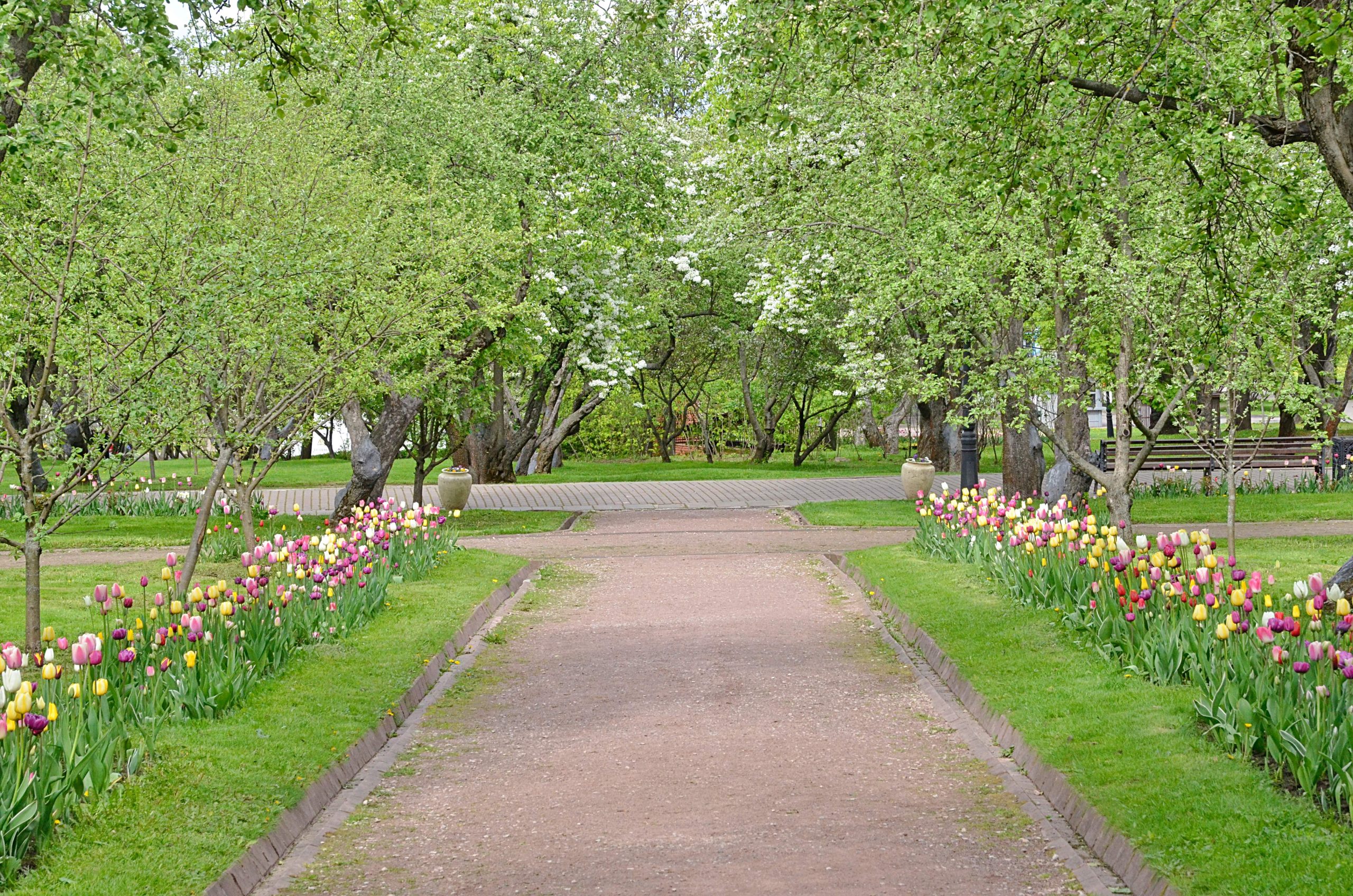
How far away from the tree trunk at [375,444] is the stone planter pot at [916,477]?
31.7 ft

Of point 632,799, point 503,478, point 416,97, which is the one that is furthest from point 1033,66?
point 503,478

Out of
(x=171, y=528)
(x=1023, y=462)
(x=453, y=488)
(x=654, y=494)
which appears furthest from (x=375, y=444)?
(x=1023, y=462)

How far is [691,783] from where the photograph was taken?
7.76m

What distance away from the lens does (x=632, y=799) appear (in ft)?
24.4

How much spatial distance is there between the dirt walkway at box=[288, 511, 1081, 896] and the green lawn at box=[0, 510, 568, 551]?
8.86 m

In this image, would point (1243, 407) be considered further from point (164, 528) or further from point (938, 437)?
point (164, 528)

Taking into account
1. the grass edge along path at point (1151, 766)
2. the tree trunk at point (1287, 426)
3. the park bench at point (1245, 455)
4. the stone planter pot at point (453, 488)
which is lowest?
the grass edge along path at point (1151, 766)

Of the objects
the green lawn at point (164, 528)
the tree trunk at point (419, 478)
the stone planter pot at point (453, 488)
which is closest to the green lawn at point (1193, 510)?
the green lawn at point (164, 528)

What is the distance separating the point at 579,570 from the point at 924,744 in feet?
29.4

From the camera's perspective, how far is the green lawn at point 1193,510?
20.9m

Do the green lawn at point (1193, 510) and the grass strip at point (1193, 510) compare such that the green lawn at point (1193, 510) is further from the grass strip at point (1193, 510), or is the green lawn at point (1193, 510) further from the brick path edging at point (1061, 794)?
the brick path edging at point (1061, 794)

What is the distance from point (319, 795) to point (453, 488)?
55.4ft

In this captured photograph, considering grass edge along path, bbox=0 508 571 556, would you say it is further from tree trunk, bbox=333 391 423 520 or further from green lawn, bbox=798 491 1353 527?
green lawn, bbox=798 491 1353 527

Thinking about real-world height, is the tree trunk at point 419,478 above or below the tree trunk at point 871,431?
below
